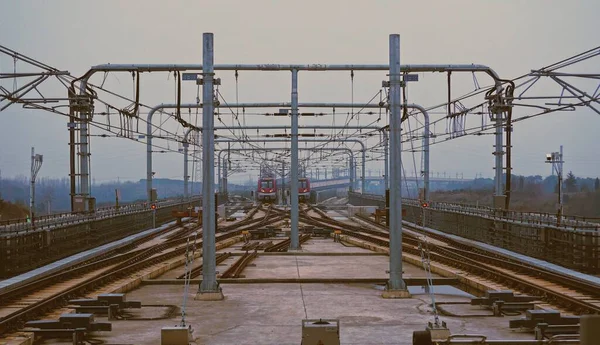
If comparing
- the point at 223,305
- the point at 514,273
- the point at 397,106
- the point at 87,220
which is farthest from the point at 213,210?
the point at 87,220

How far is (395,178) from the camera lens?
17.2 metres

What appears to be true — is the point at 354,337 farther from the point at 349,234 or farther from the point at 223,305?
the point at 349,234

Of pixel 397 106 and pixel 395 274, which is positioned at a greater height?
pixel 397 106

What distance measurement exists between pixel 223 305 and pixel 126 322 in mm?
2615

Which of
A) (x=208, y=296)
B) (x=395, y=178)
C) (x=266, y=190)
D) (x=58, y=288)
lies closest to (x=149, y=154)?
(x=58, y=288)

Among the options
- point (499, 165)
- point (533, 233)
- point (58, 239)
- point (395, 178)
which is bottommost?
point (58, 239)

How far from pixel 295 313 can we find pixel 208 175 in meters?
4.01

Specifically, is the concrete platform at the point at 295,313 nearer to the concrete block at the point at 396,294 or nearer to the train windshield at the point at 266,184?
the concrete block at the point at 396,294

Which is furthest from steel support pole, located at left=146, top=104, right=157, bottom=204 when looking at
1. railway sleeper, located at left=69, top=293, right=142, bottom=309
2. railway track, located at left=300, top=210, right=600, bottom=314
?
railway sleeper, located at left=69, top=293, right=142, bottom=309

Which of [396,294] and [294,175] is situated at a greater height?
[294,175]

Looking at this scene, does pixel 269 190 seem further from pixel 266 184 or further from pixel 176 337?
pixel 176 337

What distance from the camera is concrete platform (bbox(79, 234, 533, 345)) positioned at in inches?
503

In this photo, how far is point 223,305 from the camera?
16203mm

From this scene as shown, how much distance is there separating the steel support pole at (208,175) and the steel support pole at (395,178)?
4335mm
